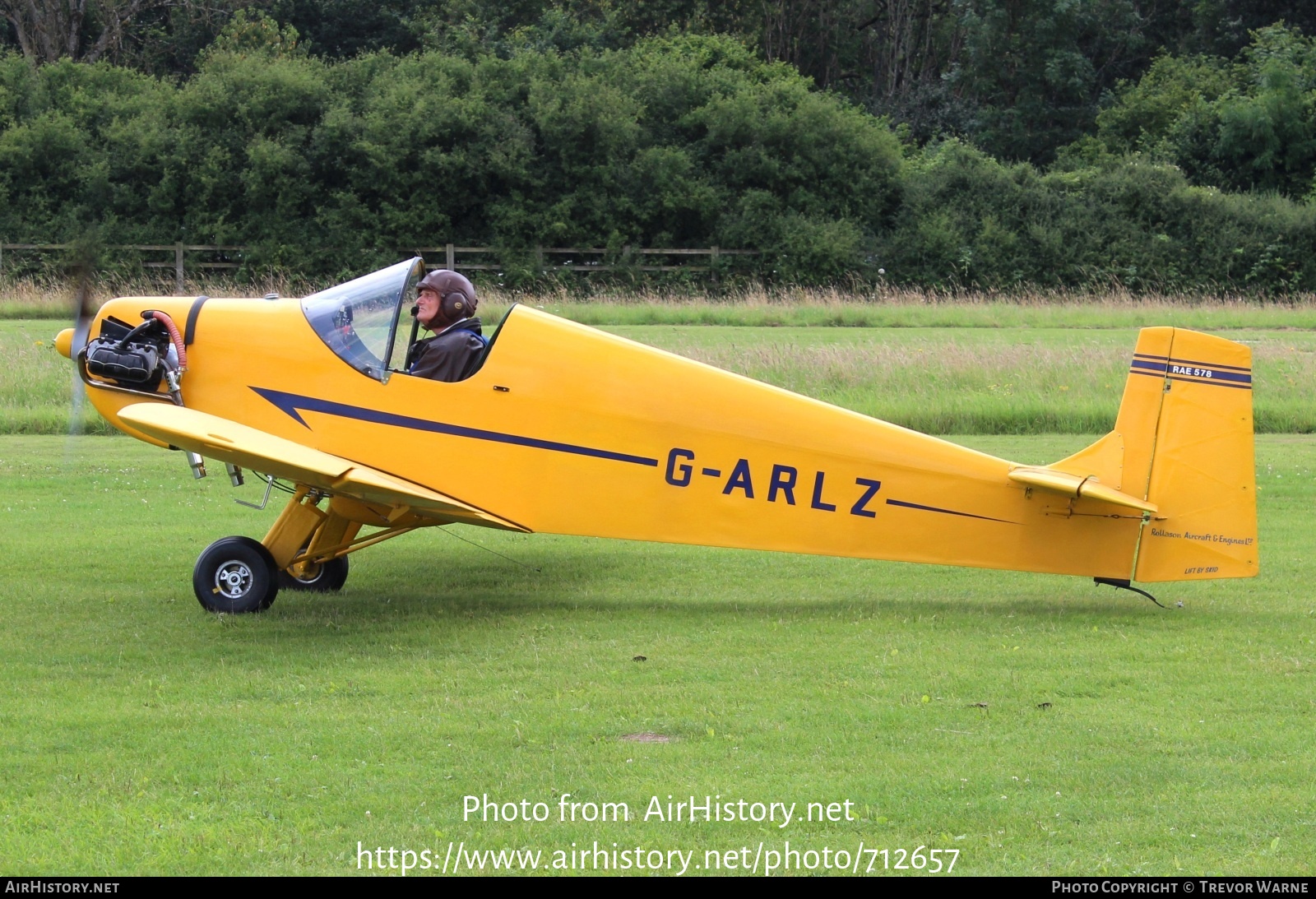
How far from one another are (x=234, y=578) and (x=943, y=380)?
44.5 ft

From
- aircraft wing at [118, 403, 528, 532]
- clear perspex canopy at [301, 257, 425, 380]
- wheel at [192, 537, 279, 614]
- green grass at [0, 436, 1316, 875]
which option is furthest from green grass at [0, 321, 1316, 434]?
aircraft wing at [118, 403, 528, 532]

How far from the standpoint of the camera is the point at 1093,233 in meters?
40.6

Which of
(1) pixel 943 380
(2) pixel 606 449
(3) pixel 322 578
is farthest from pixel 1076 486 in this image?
(1) pixel 943 380

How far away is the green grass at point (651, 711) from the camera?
5.00 meters

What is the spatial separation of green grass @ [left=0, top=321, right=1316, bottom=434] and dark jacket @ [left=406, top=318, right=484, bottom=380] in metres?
10.1

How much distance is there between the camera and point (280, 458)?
7.59 metres

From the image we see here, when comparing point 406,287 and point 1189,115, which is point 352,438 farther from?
point 1189,115

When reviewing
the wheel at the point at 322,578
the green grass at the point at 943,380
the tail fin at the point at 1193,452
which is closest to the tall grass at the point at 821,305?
the green grass at the point at 943,380

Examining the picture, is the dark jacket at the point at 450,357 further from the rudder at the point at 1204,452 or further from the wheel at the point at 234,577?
the rudder at the point at 1204,452

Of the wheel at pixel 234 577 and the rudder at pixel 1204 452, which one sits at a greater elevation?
the rudder at pixel 1204 452

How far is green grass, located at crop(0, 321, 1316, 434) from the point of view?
18391mm

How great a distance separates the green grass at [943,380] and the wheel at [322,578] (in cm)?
996

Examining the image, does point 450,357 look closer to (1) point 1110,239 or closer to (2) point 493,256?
(2) point 493,256

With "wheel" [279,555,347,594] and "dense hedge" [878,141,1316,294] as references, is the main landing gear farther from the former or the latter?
"dense hedge" [878,141,1316,294]
